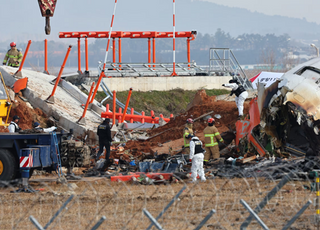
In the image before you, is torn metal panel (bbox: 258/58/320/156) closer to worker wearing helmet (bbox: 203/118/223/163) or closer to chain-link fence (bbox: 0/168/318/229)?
worker wearing helmet (bbox: 203/118/223/163)

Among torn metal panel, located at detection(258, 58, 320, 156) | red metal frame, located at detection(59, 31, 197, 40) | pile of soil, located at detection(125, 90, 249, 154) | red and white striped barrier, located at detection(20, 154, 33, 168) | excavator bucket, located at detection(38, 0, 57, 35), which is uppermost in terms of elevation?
excavator bucket, located at detection(38, 0, 57, 35)

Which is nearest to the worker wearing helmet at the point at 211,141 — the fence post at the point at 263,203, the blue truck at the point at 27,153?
the blue truck at the point at 27,153

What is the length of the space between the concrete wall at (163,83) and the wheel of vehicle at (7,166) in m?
17.0

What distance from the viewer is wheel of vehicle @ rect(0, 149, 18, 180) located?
483 inches

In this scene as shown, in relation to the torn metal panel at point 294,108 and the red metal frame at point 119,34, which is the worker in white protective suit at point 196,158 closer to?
the torn metal panel at point 294,108

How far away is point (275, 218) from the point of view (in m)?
8.97

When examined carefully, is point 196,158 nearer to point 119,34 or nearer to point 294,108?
point 294,108

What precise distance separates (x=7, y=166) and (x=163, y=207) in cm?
454

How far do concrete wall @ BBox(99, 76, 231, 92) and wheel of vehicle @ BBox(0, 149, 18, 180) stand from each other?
17.0m

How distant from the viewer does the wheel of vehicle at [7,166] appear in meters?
12.3

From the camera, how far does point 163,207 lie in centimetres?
966

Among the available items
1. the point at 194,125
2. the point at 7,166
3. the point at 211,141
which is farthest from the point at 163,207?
the point at 194,125

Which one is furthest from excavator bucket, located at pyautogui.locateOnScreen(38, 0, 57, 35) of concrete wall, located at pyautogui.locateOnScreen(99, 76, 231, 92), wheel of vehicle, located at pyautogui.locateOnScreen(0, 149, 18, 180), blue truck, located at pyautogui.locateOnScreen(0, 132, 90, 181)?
concrete wall, located at pyautogui.locateOnScreen(99, 76, 231, 92)

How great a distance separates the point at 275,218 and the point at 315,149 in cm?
518
